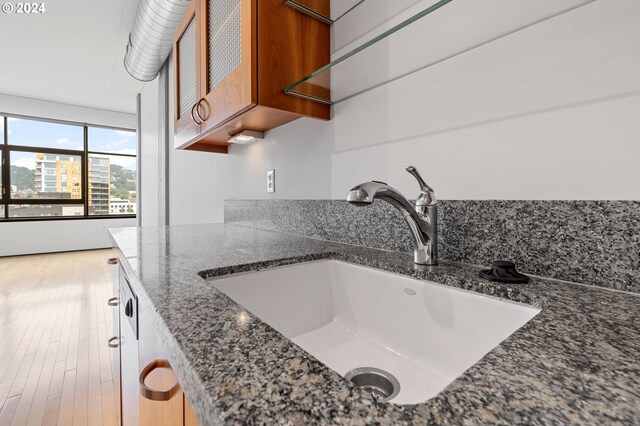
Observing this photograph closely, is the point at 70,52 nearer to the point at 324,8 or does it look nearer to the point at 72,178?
the point at 72,178

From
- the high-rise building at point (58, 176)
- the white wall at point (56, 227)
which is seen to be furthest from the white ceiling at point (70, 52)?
the high-rise building at point (58, 176)

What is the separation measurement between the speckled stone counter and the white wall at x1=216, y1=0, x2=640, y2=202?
23 cm

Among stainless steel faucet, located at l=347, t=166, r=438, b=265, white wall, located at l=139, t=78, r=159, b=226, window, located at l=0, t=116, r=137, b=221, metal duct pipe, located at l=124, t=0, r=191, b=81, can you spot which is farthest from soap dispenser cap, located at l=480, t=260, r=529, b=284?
window, located at l=0, t=116, r=137, b=221

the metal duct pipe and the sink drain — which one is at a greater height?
the metal duct pipe

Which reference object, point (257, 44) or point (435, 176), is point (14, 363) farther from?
point (435, 176)

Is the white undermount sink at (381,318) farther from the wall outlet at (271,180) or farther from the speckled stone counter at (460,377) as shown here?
the wall outlet at (271,180)

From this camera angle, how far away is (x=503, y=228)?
2.11 ft

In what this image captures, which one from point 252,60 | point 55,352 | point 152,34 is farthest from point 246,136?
point 55,352

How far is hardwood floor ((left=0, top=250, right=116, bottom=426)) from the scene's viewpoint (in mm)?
1497

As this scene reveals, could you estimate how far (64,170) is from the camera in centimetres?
564

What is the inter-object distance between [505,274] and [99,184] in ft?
24.0

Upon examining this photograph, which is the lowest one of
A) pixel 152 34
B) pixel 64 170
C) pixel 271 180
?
pixel 271 180

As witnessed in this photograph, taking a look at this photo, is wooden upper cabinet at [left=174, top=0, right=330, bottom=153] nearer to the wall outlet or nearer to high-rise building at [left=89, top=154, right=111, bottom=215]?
the wall outlet

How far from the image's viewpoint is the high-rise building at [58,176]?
17.8 feet
